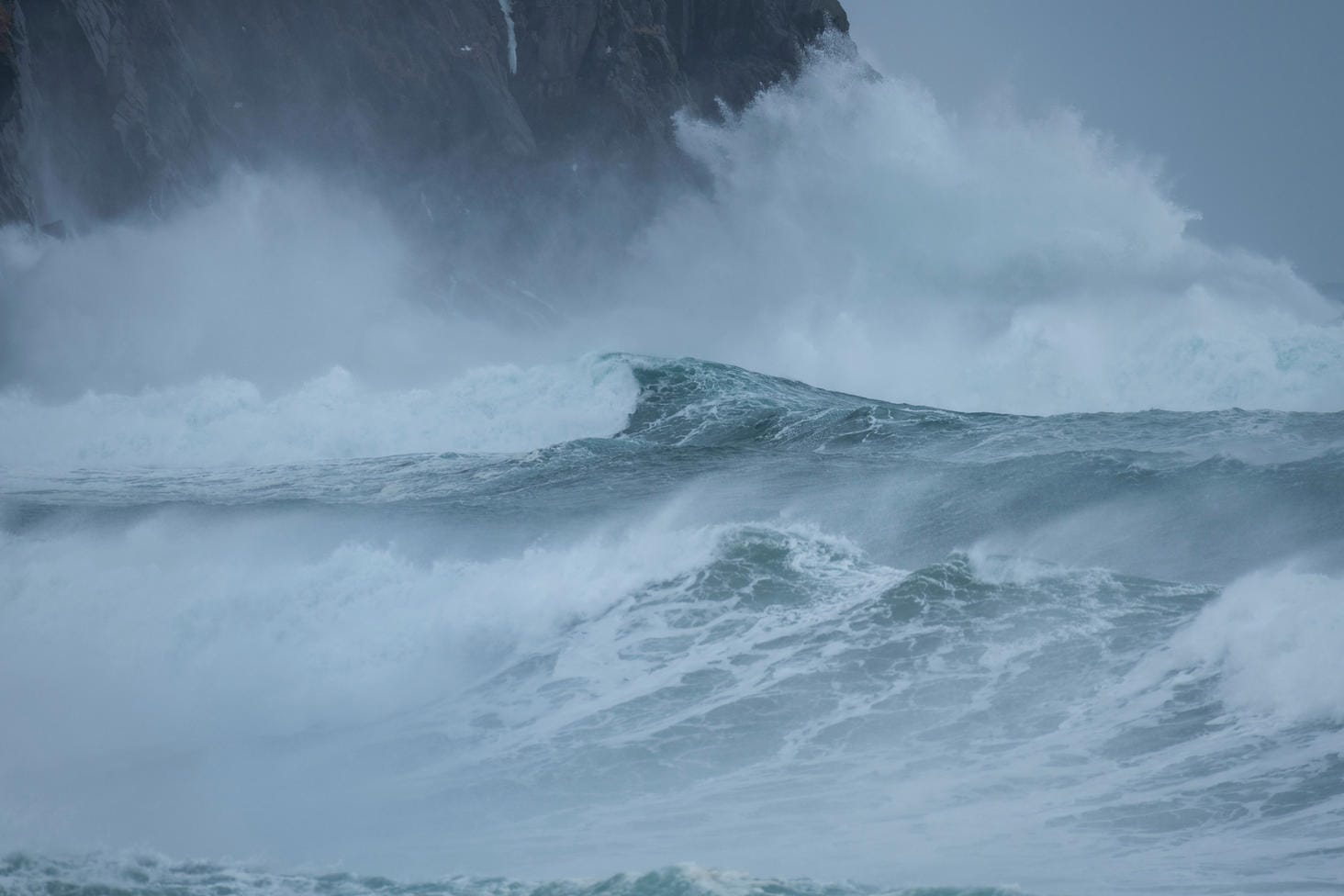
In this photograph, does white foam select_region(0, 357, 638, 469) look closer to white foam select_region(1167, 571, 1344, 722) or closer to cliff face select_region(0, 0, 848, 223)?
cliff face select_region(0, 0, 848, 223)

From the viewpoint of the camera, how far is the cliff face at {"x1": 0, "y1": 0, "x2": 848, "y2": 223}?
1118 inches

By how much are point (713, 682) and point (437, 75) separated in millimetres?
26504

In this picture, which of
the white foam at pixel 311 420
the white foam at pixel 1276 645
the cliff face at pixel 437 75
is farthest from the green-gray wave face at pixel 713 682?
the cliff face at pixel 437 75

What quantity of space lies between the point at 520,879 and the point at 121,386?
19.7 metres

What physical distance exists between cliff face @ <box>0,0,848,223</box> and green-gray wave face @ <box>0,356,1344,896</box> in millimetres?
16237

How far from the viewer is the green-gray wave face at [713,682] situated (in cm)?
685

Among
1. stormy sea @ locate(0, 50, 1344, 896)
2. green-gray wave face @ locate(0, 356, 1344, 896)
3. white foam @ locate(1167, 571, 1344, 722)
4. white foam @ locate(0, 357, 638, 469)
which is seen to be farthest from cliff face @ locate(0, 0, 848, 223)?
white foam @ locate(1167, 571, 1344, 722)

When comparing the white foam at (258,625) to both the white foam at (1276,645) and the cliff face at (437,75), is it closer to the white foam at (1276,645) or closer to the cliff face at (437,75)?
the white foam at (1276,645)

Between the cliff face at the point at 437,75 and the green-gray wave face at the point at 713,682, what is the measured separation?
16.2 meters

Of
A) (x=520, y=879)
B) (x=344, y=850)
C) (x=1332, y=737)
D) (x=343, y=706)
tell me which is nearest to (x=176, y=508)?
(x=343, y=706)

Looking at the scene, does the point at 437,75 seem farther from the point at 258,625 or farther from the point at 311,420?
the point at 258,625

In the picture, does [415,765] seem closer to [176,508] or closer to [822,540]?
[822,540]

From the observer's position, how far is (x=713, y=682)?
30.6 ft

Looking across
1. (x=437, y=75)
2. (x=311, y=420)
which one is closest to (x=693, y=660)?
(x=311, y=420)
